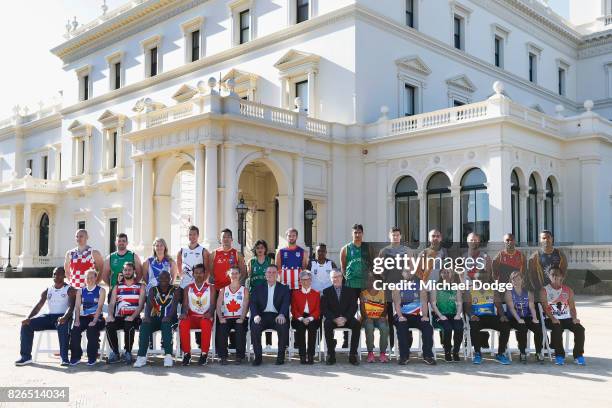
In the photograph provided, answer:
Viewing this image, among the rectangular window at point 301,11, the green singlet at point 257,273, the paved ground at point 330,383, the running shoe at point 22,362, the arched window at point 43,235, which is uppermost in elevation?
the rectangular window at point 301,11

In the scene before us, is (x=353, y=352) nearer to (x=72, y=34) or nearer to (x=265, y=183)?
(x=265, y=183)

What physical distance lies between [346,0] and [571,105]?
20128mm

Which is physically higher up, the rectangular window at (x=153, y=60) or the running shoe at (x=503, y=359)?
the rectangular window at (x=153, y=60)

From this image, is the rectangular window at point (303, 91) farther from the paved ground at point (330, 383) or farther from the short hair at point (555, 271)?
the paved ground at point (330, 383)

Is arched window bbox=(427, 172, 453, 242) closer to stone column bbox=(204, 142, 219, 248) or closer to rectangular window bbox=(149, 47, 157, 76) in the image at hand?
stone column bbox=(204, 142, 219, 248)

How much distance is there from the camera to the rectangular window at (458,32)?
32594 mm

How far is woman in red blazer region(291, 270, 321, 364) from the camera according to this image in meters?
10.5

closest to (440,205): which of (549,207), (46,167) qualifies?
(549,207)

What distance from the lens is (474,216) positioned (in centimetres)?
2550

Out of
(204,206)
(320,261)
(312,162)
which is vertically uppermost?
(312,162)

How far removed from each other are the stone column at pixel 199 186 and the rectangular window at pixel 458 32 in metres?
15.0

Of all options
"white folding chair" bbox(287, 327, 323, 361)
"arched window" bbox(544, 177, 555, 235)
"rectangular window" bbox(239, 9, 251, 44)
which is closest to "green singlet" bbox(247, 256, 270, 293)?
"white folding chair" bbox(287, 327, 323, 361)

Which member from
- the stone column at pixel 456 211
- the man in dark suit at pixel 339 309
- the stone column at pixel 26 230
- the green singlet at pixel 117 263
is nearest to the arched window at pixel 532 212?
the stone column at pixel 456 211

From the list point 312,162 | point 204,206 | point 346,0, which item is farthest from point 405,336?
point 346,0
